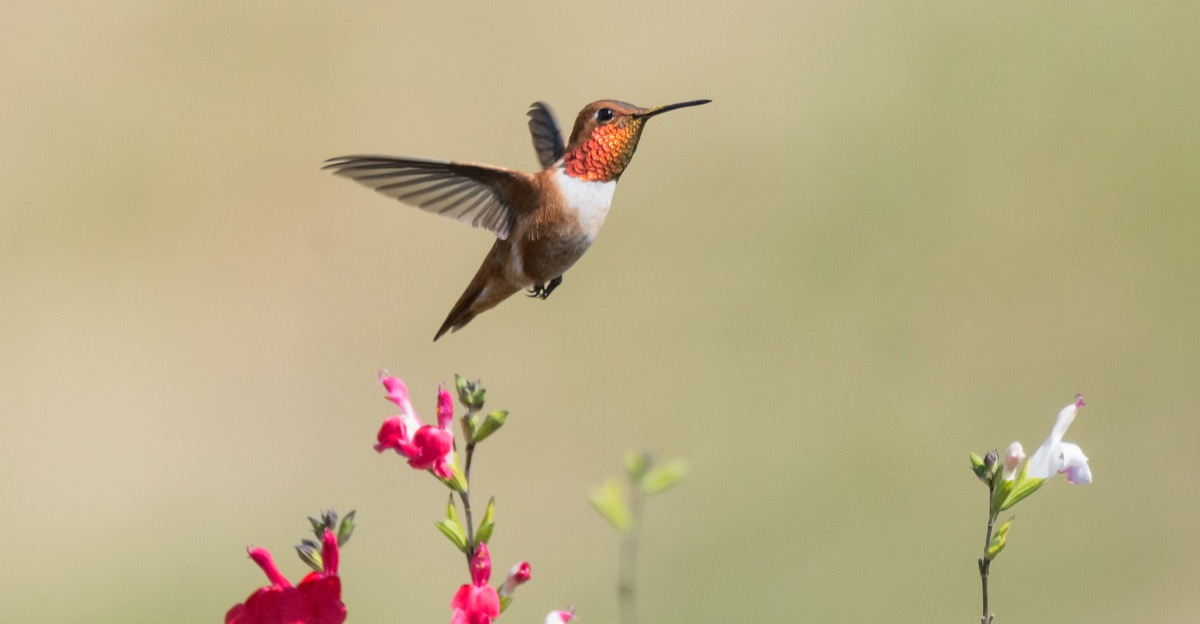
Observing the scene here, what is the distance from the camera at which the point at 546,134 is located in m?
2.16

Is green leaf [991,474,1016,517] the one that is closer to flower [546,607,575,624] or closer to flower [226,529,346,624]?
flower [546,607,575,624]

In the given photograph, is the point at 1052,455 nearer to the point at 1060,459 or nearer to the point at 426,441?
the point at 1060,459

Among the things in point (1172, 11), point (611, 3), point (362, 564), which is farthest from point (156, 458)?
point (1172, 11)

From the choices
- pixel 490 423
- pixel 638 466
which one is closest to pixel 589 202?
pixel 638 466

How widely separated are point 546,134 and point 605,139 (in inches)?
→ 17.8

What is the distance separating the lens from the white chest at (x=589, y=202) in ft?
5.75

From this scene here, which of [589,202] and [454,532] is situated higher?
[589,202]

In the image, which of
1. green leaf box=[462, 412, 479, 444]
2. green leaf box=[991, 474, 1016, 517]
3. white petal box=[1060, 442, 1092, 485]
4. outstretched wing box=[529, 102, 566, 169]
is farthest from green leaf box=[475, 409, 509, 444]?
outstretched wing box=[529, 102, 566, 169]

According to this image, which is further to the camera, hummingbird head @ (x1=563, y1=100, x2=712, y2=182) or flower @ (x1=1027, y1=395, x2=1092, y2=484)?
hummingbird head @ (x1=563, y1=100, x2=712, y2=182)

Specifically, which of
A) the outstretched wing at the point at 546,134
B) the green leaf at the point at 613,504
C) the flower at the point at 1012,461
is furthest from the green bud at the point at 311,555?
the outstretched wing at the point at 546,134

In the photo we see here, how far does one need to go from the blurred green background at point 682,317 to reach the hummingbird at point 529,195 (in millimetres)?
2776

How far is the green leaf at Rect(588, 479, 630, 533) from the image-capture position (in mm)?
1616

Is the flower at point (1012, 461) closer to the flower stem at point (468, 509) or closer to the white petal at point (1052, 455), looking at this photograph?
the white petal at point (1052, 455)

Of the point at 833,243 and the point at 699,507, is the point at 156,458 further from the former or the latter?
the point at 833,243
